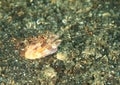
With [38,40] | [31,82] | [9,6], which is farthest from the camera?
[9,6]

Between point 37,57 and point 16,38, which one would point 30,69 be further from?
point 16,38

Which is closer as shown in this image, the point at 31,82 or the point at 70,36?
the point at 31,82

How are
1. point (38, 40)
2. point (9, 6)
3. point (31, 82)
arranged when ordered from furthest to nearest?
point (9, 6) < point (38, 40) < point (31, 82)

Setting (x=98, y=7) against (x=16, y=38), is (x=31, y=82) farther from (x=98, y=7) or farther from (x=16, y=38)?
(x=98, y=7)

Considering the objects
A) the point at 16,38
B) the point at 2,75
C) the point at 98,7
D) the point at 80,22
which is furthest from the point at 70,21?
the point at 2,75

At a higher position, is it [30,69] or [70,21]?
[70,21]

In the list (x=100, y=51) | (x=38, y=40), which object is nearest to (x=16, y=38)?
(x=38, y=40)
